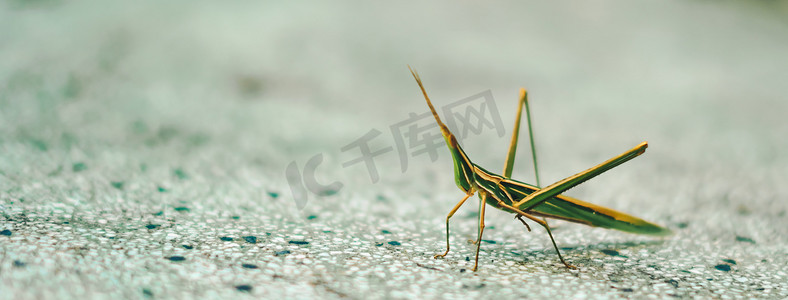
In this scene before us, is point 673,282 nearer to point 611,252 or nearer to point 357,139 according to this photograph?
point 611,252

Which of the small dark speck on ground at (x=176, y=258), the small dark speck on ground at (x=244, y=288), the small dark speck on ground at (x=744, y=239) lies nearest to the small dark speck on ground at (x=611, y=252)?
the small dark speck on ground at (x=744, y=239)

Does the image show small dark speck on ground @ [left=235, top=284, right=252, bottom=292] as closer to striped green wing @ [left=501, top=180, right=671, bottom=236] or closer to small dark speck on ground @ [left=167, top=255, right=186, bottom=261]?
small dark speck on ground @ [left=167, top=255, right=186, bottom=261]

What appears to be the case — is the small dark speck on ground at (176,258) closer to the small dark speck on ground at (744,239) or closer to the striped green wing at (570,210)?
the striped green wing at (570,210)

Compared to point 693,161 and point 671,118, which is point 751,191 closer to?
point 693,161

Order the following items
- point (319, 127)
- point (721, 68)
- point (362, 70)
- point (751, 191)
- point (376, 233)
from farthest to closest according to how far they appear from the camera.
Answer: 1. point (721, 68)
2. point (362, 70)
3. point (319, 127)
4. point (751, 191)
5. point (376, 233)

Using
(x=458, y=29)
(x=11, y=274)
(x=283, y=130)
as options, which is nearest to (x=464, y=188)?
(x=11, y=274)

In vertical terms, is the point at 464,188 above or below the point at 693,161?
below

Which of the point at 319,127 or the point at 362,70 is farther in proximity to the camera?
the point at 362,70

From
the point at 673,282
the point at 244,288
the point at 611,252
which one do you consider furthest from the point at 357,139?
the point at 673,282

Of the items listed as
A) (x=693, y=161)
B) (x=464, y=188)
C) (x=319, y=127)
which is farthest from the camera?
(x=319, y=127)
